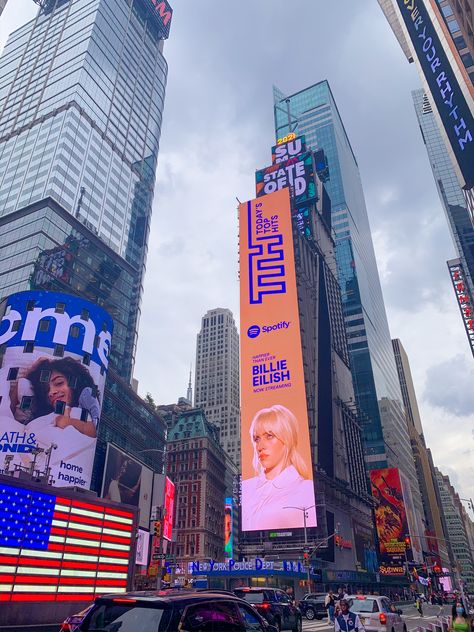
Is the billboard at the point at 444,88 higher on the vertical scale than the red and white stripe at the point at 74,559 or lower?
higher

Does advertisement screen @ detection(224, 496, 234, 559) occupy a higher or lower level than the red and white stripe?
higher

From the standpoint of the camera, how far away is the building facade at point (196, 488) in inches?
→ 4587

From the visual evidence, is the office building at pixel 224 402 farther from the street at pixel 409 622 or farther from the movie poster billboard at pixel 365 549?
the street at pixel 409 622

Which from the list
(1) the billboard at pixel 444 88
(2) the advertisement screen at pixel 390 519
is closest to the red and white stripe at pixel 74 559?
(1) the billboard at pixel 444 88

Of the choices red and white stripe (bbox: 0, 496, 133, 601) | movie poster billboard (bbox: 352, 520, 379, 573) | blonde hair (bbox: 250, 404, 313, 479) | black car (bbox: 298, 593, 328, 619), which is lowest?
black car (bbox: 298, 593, 328, 619)

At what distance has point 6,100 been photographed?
133125 mm

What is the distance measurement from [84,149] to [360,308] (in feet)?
294

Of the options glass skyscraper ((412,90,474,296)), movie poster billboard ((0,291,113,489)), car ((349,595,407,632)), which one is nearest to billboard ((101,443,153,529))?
movie poster billboard ((0,291,113,489))

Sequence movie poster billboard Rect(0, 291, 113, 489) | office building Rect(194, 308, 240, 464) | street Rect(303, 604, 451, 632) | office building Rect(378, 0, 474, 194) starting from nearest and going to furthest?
1. street Rect(303, 604, 451, 632)
2. office building Rect(378, 0, 474, 194)
3. movie poster billboard Rect(0, 291, 113, 489)
4. office building Rect(194, 308, 240, 464)

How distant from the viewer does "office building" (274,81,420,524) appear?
138875 mm

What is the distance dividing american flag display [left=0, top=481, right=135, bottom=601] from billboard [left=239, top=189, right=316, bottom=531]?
4692 cm

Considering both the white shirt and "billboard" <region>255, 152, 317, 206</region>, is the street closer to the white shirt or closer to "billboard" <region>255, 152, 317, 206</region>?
the white shirt

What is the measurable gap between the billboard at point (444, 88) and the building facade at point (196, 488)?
329ft

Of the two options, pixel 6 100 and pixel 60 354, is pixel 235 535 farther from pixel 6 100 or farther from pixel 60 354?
pixel 6 100
